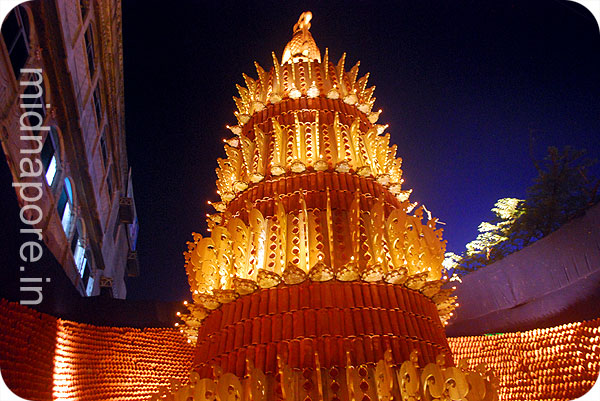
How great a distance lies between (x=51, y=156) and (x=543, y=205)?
636 inches

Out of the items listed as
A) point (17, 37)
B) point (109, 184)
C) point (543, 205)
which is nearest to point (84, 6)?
point (17, 37)

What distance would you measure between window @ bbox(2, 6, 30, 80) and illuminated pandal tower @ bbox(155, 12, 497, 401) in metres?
3.72

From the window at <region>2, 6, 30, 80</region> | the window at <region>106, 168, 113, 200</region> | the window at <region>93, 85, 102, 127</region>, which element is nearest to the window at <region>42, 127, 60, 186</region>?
the window at <region>2, 6, 30, 80</region>

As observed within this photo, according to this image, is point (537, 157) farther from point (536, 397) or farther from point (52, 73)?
point (52, 73)

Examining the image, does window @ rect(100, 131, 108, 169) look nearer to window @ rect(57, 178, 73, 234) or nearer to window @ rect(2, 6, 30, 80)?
window @ rect(57, 178, 73, 234)

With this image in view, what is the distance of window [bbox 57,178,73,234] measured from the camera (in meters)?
10.3

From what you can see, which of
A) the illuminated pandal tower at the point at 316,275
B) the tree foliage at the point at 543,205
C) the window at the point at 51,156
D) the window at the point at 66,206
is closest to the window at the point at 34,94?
the window at the point at 51,156

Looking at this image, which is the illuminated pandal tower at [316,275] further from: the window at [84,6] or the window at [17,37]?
the window at [84,6]

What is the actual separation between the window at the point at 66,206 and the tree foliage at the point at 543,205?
1308cm

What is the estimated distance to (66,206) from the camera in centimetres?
1082

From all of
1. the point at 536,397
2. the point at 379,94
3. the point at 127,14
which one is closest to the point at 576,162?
the point at 379,94

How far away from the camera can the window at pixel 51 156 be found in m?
9.06

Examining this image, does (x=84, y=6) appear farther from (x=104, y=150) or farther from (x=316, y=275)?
(x=316, y=275)

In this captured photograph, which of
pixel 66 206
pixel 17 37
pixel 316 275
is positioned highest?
pixel 17 37
